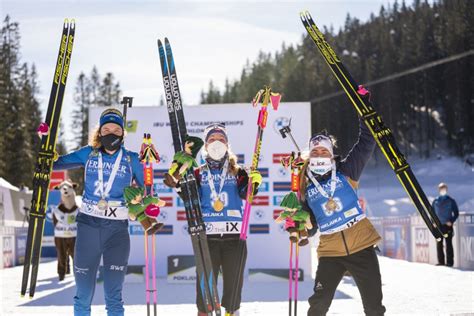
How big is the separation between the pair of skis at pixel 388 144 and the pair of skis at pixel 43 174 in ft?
7.55

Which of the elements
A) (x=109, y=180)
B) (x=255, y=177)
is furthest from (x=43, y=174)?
(x=255, y=177)

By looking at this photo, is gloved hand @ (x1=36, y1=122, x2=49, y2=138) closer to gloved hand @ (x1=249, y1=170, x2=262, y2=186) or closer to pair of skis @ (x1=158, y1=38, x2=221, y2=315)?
pair of skis @ (x1=158, y1=38, x2=221, y2=315)

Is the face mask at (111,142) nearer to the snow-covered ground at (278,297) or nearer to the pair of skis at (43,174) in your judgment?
the pair of skis at (43,174)

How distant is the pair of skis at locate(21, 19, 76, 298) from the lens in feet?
18.9

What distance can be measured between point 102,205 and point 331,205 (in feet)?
5.82

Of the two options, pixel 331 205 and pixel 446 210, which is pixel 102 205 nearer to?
pixel 331 205

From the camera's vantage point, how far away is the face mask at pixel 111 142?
5.59 metres

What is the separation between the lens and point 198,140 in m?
5.64

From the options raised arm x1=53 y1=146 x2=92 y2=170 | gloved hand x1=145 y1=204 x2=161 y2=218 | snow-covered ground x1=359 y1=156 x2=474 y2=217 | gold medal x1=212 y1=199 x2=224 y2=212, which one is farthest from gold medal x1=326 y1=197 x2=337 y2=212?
snow-covered ground x1=359 y1=156 x2=474 y2=217

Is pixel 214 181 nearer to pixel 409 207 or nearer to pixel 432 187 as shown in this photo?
pixel 409 207

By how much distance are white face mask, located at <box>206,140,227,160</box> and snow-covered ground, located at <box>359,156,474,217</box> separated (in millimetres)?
25904

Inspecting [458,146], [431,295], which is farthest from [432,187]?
[431,295]

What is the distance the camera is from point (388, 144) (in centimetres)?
582

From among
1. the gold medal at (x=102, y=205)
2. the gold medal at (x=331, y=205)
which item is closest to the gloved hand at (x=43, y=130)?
the gold medal at (x=102, y=205)
